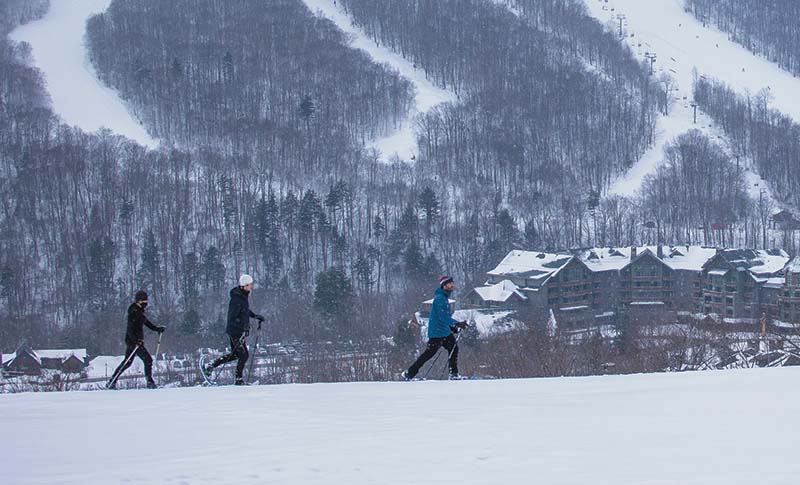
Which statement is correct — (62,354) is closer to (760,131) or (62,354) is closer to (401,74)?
(401,74)

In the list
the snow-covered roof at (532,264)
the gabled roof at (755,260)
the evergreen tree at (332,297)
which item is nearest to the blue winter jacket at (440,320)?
the evergreen tree at (332,297)

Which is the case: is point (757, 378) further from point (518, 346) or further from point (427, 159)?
point (427, 159)

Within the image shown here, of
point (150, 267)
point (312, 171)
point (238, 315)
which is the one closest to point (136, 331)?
point (238, 315)

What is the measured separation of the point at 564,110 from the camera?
60812 mm

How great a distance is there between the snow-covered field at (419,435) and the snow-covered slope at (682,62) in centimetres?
4780

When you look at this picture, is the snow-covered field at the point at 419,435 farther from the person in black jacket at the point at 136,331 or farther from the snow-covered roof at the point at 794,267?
the snow-covered roof at the point at 794,267

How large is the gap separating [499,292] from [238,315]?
2731 cm

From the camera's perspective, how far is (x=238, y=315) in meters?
9.04

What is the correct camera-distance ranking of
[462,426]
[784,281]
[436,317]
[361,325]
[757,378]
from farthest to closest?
[784,281], [361,325], [436,317], [757,378], [462,426]

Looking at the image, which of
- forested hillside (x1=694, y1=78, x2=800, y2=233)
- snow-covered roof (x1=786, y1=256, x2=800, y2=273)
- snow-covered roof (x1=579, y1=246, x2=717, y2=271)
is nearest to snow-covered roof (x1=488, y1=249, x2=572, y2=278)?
snow-covered roof (x1=579, y1=246, x2=717, y2=271)

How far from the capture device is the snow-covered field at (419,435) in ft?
16.2

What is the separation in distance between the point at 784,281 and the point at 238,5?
51.2m

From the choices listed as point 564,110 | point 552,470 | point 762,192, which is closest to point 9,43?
point 564,110

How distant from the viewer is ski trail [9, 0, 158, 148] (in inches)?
2200
